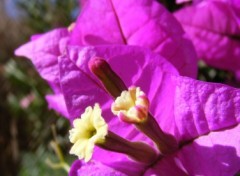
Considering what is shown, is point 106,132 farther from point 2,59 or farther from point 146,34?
point 2,59

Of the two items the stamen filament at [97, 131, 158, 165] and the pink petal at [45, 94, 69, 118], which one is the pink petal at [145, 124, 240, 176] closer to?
the stamen filament at [97, 131, 158, 165]

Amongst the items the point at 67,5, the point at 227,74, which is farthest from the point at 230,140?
the point at 67,5

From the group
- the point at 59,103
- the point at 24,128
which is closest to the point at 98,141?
the point at 59,103

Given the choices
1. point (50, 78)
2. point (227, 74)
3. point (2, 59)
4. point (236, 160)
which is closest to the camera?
point (236, 160)

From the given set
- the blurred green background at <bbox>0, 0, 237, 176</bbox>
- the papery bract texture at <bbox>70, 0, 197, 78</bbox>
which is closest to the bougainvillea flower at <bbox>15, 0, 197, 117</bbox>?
the papery bract texture at <bbox>70, 0, 197, 78</bbox>

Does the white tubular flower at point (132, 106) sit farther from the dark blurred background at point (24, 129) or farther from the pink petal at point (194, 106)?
the dark blurred background at point (24, 129)

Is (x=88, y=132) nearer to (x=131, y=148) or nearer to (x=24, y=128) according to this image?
(x=131, y=148)

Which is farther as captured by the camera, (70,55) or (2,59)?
(2,59)
